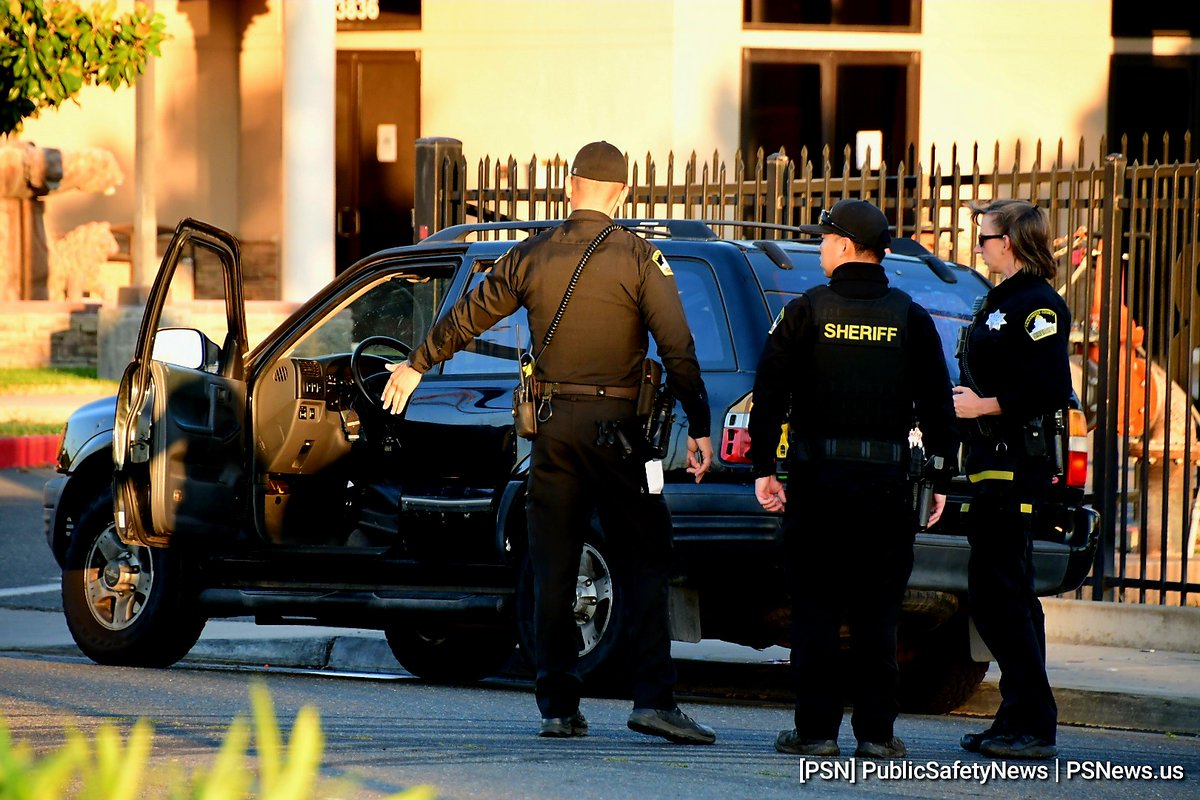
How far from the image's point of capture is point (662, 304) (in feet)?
19.0

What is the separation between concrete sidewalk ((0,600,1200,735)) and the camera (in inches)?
283

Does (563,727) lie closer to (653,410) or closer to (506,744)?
(506,744)

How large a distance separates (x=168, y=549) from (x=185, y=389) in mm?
655

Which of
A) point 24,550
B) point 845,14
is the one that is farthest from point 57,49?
point 845,14

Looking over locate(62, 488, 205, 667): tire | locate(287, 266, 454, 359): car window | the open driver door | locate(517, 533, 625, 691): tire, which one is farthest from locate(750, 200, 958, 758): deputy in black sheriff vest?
locate(62, 488, 205, 667): tire

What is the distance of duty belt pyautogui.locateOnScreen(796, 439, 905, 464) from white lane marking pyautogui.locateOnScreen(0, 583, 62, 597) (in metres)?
5.77

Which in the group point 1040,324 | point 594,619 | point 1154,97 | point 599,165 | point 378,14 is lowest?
point 594,619

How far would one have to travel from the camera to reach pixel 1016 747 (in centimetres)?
584

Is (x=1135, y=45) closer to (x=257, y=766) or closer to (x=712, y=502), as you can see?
(x=712, y=502)

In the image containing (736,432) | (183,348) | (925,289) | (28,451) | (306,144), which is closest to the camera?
(736,432)

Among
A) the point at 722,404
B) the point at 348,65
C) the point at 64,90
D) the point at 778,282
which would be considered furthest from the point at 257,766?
the point at 348,65

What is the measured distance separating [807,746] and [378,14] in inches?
745

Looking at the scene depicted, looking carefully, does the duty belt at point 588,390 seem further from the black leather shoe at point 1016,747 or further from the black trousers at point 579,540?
the black leather shoe at point 1016,747

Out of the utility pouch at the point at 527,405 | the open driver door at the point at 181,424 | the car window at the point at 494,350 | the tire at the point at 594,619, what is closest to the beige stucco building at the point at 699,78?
the open driver door at the point at 181,424
